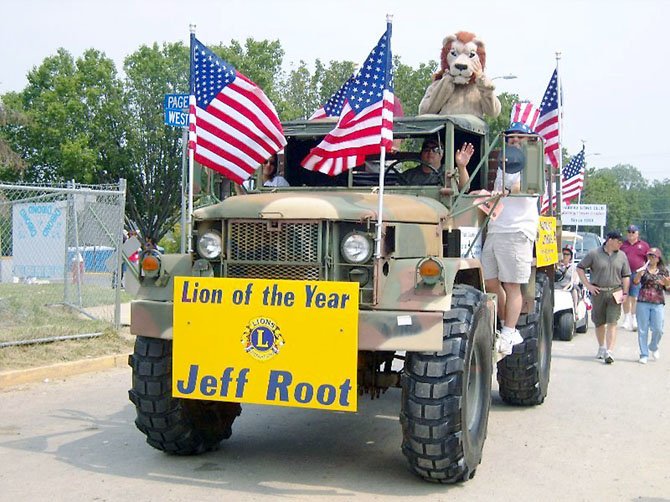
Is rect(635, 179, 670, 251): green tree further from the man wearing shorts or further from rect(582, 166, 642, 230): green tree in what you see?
the man wearing shorts

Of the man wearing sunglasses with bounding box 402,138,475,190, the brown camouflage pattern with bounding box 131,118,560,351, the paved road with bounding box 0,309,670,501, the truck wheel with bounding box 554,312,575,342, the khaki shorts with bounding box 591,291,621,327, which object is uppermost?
the man wearing sunglasses with bounding box 402,138,475,190

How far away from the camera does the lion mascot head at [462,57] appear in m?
9.05

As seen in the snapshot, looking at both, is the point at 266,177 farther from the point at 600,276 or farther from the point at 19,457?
the point at 600,276

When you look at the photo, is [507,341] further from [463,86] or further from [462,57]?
[462,57]

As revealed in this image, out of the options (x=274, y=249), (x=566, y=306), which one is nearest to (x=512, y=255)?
(x=274, y=249)

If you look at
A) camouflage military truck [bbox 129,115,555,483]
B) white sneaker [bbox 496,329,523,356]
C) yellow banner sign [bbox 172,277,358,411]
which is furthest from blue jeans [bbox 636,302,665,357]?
yellow banner sign [bbox 172,277,358,411]

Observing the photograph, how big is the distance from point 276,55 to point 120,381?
92.3ft

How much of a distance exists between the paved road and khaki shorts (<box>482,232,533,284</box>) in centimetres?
132

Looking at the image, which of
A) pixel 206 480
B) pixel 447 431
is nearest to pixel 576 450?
pixel 447 431

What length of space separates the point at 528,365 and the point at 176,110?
511cm

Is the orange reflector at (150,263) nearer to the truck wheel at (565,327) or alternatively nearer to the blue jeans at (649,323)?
the blue jeans at (649,323)

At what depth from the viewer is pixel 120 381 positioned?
32.3ft

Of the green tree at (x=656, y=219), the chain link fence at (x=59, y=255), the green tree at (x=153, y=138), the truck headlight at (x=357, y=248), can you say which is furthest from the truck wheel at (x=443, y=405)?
the green tree at (x=656, y=219)

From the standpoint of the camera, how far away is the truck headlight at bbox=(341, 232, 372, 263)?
19.0 ft
